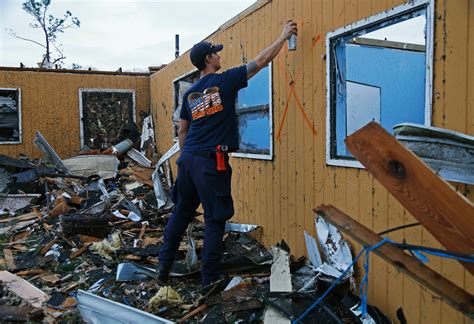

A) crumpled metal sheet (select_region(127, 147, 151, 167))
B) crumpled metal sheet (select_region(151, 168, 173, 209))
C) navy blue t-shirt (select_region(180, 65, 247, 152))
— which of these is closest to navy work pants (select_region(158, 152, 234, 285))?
navy blue t-shirt (select_region(180, 65, 247, 152))

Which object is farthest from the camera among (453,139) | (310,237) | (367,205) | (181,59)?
(181,59)

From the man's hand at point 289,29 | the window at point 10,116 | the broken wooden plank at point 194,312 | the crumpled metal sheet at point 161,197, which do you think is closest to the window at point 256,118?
the man's hand at point 289,29

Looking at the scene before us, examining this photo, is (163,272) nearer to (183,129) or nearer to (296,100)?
(183,129)

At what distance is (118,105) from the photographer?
11703 mm

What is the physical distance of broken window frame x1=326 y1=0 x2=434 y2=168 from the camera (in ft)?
8.74

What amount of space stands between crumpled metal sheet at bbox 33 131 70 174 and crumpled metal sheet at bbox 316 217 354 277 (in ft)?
25.0

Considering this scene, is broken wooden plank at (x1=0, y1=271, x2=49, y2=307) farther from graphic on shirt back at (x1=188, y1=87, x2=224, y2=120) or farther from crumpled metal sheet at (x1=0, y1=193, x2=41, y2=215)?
crumpled metal sheet at (x1=0, y1=193, x2=41, y2=215)

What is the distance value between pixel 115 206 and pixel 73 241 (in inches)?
58.6

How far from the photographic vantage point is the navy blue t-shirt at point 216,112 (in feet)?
12.1

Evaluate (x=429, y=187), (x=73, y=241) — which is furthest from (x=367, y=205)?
(x=73, y=241)

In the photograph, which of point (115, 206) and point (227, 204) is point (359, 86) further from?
point (115, 206)

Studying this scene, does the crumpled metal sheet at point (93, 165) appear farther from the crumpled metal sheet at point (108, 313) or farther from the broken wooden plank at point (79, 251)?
the crumpled metal sheet at point (108, 313)

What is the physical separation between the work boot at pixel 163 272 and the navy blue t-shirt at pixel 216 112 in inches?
47.2

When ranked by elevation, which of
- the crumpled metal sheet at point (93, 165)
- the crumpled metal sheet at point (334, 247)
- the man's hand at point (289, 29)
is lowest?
the crumpled metal sheet at point (334, 247)
